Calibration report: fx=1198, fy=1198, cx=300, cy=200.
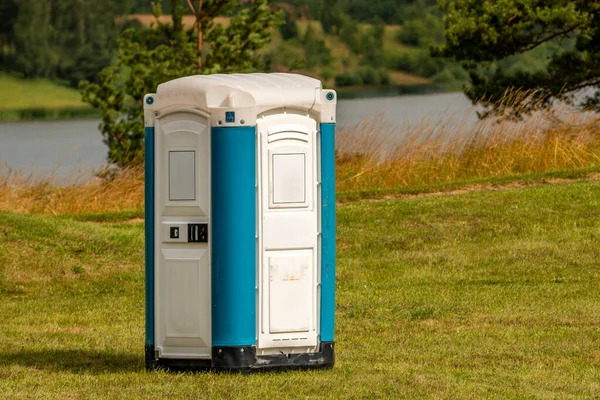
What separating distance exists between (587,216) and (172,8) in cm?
1268

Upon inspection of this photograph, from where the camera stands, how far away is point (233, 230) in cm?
739

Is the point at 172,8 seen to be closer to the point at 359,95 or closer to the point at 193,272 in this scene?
the point at 193,272

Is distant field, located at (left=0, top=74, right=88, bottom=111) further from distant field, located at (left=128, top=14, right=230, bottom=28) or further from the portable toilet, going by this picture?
the portable toilet

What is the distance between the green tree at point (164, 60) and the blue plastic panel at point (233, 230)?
16.5 meters

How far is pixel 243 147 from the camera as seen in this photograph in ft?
24.2

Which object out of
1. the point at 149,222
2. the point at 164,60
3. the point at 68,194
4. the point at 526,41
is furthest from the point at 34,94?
A: the point at 149,222

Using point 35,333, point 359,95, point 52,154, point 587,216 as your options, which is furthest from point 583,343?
point 359,95

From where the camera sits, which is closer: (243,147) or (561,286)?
(243,147)

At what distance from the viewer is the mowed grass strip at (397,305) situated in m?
7.32

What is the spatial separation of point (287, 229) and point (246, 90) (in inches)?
35.5

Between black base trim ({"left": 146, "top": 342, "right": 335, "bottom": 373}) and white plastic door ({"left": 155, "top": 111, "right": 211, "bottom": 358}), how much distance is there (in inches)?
3.0

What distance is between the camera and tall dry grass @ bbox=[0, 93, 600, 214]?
19703mm

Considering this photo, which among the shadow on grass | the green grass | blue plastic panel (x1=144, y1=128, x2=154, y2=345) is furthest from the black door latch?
the green grass

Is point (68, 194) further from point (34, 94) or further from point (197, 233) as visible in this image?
point (34, 94)
